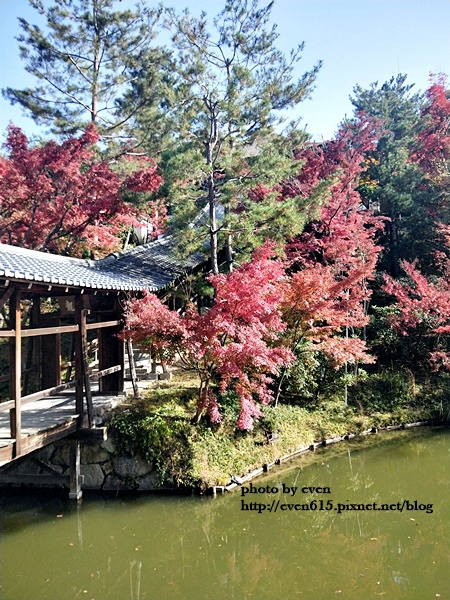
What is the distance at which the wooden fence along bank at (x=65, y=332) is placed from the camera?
5773 millimetres

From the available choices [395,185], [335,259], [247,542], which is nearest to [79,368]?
[247,542]

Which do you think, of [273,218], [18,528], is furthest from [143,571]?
[273,218]

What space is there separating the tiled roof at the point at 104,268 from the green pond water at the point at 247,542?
135 inches

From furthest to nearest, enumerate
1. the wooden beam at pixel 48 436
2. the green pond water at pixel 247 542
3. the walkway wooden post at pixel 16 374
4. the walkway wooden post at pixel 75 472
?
the walkway wooden post at pixel 75 472 → the wooden beam at pixel 48 436 → the walkway wooden post at pixel 16 374 → the green pond water at pixel 247 542

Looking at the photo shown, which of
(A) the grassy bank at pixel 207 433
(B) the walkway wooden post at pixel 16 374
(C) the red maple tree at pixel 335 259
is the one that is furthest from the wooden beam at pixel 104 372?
(C) the red maple tree at pixel 335 259

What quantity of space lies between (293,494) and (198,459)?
1.66 m

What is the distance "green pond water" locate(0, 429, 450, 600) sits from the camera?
5.04 meters

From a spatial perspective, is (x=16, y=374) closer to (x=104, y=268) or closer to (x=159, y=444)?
(x=159, y=444)

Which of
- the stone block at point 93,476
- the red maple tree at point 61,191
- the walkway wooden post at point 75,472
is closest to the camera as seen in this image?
the walkway wooden post at point 75,472

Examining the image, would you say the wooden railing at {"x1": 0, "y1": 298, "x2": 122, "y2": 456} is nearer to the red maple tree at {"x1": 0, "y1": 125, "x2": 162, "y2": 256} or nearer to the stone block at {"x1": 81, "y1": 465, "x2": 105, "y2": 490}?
the stone block at {"x1": 81, "y1": 465, "x2": 105, "y2": 490}

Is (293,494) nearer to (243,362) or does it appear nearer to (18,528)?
(243,362)

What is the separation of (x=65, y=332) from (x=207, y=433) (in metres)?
3.28

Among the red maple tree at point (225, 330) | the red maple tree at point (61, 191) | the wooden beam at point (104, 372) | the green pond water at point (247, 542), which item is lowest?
the green pond water at point (247, 542)

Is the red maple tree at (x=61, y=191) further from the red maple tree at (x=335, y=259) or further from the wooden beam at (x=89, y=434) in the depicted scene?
the wooden beam at (x=89, y=434)
